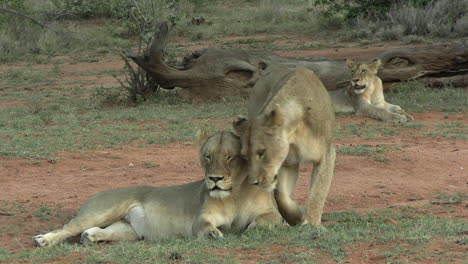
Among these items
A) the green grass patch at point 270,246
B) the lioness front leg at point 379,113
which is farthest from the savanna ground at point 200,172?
the lioness front leg at point 379,113

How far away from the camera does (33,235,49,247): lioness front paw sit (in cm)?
624

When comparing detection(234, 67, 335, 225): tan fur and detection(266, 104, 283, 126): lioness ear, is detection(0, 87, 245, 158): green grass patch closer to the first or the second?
detection(234, 67, 335, 225): tan fur

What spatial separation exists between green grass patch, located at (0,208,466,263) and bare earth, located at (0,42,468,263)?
44.0 inches

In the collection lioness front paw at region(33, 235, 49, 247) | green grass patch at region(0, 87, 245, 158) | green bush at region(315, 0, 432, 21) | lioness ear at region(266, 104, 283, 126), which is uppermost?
lioness ear at region(266, 104, 283, 126)

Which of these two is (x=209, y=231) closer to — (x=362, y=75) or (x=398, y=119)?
(x=398, y=119)

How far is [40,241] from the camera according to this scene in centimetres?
624

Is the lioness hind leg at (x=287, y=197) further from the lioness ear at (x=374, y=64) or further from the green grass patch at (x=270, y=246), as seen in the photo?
the lioness ear at (x=374, y=64)

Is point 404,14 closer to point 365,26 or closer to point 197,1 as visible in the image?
point 365,26

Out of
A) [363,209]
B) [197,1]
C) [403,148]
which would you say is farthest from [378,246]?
[197,1]

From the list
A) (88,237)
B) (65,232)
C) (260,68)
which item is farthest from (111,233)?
(260,68)

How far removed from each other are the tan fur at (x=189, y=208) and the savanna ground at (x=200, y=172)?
194mm

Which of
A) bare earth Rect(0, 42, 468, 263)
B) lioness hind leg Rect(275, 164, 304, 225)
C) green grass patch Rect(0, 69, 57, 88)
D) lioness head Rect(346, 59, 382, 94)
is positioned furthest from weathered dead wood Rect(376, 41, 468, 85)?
lioness hind leg Rect(275, 164, 304, 225)

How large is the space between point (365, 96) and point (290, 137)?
742 cm

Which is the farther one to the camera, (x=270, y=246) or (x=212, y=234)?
(x=212, y=234)
